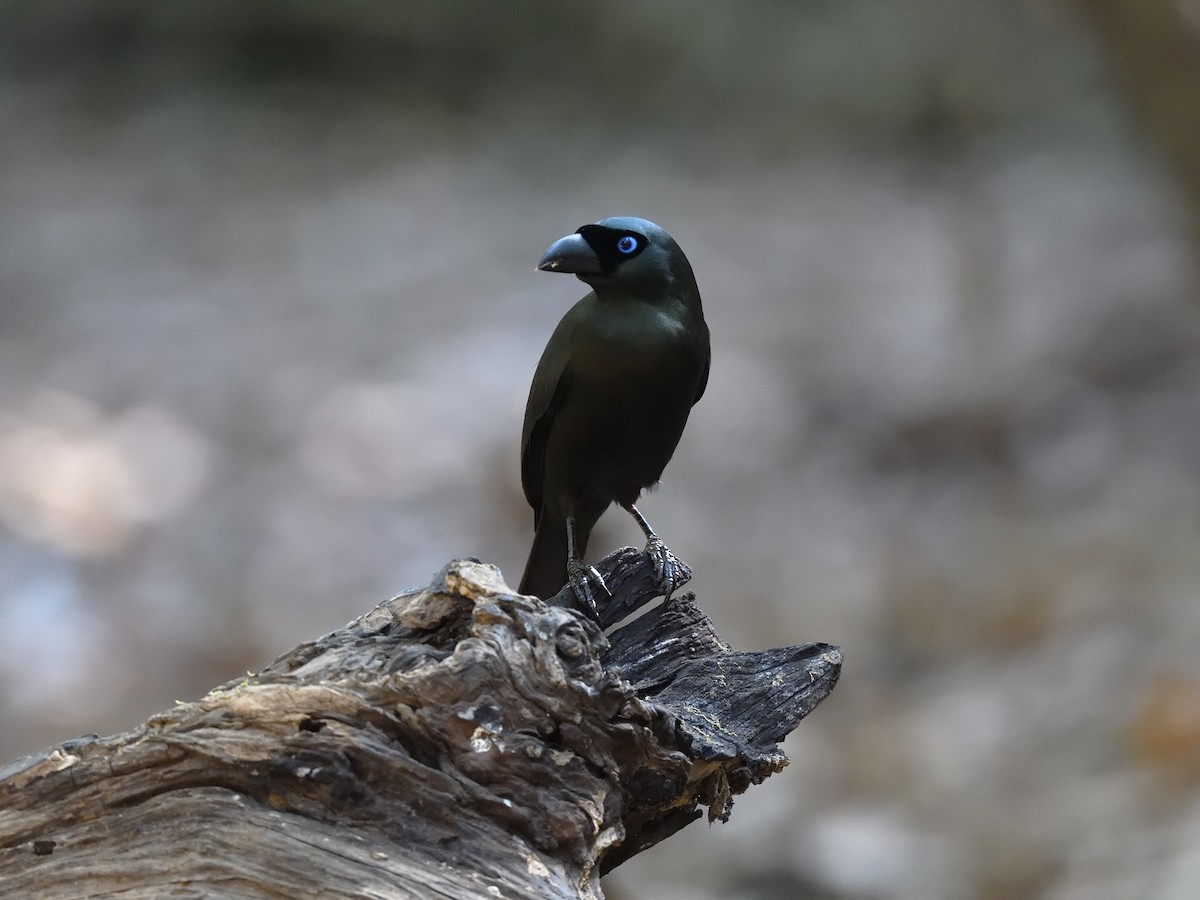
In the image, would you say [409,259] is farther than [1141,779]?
Yes

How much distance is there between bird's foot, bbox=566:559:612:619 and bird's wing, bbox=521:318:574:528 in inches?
17.8

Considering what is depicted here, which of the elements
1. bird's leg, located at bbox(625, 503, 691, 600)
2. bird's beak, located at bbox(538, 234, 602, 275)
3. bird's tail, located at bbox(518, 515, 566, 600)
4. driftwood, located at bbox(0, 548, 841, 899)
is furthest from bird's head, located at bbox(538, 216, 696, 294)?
driftwood, located at bbox(0, 548, 841, 899)

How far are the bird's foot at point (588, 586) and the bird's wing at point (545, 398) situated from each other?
1.48ft

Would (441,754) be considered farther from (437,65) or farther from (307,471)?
(437,65)

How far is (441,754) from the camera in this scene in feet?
8.68

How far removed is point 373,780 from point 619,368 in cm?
146

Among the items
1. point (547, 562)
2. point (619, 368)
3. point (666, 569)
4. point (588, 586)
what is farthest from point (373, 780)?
point (547, 562)

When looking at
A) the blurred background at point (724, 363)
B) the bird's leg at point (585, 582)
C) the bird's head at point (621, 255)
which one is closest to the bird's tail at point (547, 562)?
the bird's leg at point (585, 582)

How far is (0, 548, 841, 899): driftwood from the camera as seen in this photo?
2.54 m

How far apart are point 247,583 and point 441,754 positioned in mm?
5735

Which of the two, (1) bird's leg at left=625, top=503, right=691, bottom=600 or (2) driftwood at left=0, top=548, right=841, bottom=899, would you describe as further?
(1) bird's leg at left=625, top=503, right=691, bottom=600

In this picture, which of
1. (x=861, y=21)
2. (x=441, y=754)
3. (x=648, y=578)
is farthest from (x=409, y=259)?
(x=441, y=754)

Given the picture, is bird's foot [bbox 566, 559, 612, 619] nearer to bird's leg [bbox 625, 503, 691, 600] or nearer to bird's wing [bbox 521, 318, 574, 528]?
bird's leg [bbox 625, 503, 691, 600]

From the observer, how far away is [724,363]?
9789 millimetres
